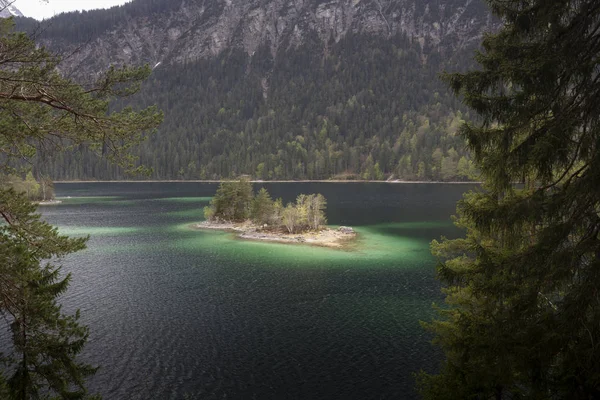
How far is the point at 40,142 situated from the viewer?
43.4ft

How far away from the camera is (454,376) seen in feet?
48.9

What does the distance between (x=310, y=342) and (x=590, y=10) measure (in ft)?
101

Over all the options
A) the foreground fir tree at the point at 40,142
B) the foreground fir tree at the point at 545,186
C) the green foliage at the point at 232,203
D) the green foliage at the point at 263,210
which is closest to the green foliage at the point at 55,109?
the foreground fir tree at the point at 40,142

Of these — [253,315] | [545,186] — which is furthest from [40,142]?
[253,315]

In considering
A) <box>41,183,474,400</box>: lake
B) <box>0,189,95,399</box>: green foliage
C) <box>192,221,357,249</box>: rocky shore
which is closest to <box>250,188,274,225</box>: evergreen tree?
<box>192,221,357,249</box>: rocky shore

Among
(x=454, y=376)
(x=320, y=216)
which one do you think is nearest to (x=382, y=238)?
(x=320, y=216)

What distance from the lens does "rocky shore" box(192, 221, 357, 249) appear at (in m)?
A: 75.5

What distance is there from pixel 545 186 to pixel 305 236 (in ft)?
233

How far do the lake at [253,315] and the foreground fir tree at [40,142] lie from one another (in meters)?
16.3

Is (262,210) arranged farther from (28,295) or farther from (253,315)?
(28,295)

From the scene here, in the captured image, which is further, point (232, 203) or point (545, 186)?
point (232, 203)

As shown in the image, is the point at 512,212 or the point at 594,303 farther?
the point at 512,212

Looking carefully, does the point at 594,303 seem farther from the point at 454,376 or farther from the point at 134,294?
the point at 134,294

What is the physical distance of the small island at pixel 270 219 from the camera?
7994 cm
